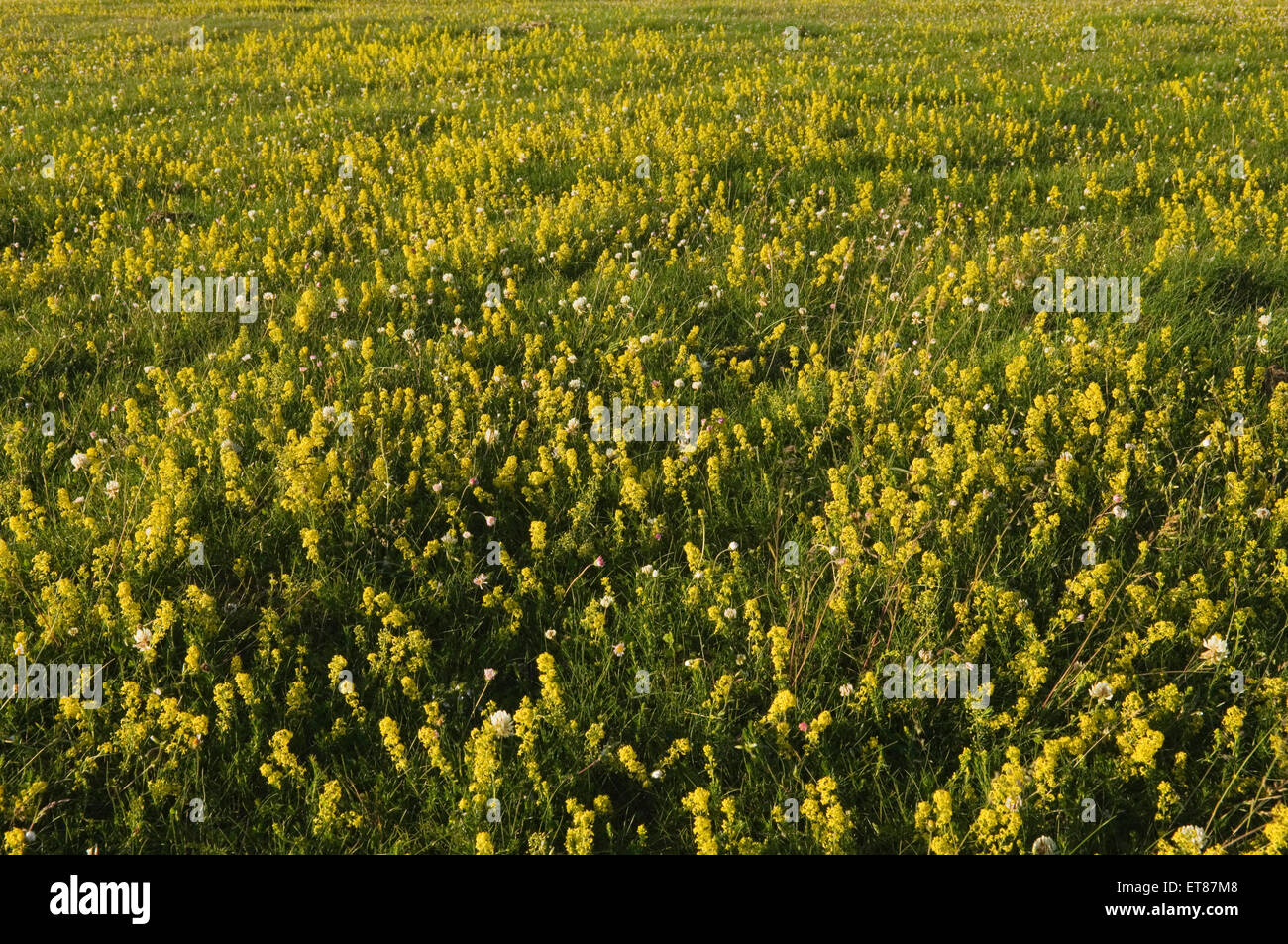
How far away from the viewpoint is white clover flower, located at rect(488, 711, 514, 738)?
11.1 ft

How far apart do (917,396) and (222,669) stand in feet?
12.2

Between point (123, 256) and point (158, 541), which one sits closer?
point (158, 541)

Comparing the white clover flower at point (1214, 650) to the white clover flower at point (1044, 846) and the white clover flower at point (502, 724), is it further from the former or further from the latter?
the white clover flower at point (502, 724)

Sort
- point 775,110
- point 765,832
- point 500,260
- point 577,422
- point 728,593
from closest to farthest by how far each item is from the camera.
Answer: point 765,832, point 728,593, point 577,422, point 500,260, point 775,110

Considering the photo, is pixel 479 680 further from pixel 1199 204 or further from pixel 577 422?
pixel 1199 204

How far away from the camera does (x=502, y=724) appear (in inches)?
134

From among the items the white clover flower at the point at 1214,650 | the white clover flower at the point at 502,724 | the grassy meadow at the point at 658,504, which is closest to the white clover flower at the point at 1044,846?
the grassy meadow at the point at 658,504

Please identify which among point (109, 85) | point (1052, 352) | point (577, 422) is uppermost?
point (109, 85)

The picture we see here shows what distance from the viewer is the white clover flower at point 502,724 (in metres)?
3.40

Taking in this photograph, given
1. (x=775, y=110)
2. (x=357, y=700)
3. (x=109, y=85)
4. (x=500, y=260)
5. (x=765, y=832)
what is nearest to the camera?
(x=765, y=832)

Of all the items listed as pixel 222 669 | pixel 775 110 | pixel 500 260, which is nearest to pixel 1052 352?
pixel 500 260

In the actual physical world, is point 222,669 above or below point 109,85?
below

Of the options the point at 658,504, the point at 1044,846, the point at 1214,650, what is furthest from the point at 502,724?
the point at 1214,650

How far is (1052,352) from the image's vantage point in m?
5.22
